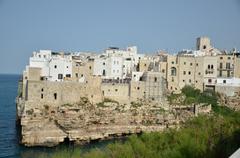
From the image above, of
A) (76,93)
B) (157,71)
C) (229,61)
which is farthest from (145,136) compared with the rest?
(229,61)

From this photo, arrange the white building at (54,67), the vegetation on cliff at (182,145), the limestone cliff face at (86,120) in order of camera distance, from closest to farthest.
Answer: the vegetation on cliff at (182,145), the limestone cliff face at (86,120), the white building at (54,67)

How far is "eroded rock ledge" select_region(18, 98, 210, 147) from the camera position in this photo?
23453 mm

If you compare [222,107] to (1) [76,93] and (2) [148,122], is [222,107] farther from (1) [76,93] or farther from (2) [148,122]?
(1) [76,93]

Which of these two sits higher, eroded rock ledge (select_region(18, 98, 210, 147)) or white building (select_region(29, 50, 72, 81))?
white building (select_region(29, 50, 72, 81))

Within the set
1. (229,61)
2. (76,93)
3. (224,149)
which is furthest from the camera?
(229,61)

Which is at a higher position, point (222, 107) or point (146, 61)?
point (146, 61)

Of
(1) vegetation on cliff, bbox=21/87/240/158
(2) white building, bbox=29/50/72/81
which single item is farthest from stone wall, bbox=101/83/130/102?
(1) vegetation on cliff, bbox=21/87/240/158

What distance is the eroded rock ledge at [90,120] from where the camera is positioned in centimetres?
2345

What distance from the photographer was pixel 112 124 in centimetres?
2577

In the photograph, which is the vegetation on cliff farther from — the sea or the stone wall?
the stone wall

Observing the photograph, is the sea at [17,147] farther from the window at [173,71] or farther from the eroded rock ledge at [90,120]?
the window at [173,71]

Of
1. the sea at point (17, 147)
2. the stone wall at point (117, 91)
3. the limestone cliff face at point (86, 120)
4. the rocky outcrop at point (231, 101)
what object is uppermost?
the stone wall at point (117, 91)

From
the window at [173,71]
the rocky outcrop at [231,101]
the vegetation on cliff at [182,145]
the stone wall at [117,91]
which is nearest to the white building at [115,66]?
the stone wall at [117,91]

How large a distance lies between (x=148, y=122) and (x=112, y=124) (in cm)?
252
